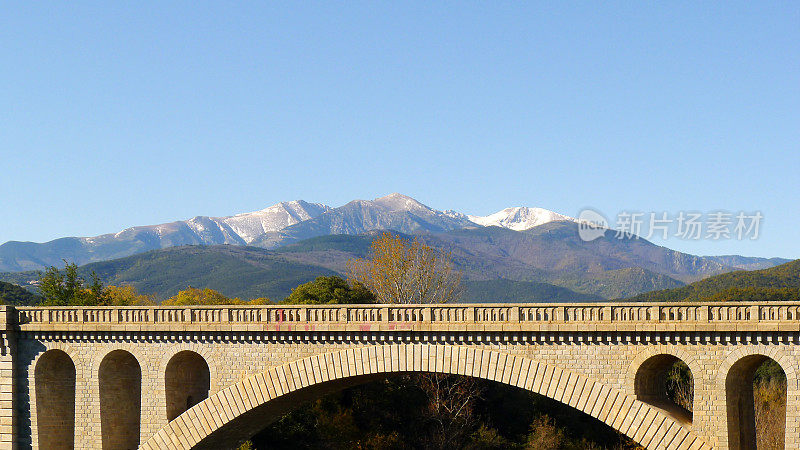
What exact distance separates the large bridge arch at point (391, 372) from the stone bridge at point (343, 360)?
0.05m

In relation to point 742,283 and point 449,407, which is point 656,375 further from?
point 742,283

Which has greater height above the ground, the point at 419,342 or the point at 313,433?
the point at 419,342

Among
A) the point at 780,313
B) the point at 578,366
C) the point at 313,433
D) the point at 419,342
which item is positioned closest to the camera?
the point at 780,313

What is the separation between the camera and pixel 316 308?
36.7 meters

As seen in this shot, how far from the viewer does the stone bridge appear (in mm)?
30844

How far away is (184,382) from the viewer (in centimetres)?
4034

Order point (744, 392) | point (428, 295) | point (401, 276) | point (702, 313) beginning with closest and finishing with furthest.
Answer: point (702, 313), point (744, 392), point (401, 276), point (428, 295)

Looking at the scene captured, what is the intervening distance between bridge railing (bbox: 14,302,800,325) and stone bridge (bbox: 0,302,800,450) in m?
0.05

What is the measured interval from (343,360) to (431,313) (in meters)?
4.24

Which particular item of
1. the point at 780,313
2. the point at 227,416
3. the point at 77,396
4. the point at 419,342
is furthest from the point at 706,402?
the point at 77,396

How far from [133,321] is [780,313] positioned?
26.1 meters

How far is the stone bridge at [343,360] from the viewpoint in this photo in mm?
30844

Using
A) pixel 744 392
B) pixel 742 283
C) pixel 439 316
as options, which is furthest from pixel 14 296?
pixel 742 283

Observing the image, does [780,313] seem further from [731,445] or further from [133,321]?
[133,321]
